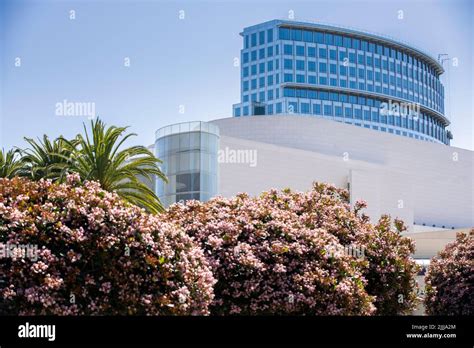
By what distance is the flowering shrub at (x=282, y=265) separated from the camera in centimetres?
1074

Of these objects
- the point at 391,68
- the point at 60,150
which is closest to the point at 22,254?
the point at 60,150

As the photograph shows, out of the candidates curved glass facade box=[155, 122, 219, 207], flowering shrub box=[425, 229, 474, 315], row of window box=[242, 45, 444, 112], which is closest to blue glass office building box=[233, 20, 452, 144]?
row of window box=[242, 45, 444, 112]

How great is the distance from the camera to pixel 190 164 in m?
43.4

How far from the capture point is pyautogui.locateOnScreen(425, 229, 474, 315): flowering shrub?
14.3 m

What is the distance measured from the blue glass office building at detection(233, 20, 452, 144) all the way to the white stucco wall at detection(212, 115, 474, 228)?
33.1m

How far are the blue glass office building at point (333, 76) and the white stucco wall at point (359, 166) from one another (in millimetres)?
33099

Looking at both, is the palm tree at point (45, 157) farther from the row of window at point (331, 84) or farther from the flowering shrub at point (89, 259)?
the row of window at point (331, 84)

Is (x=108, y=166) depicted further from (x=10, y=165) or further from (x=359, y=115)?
(x=359, y=115)

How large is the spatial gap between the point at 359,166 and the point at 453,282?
182ft

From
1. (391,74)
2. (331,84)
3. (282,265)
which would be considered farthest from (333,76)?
(282,265)

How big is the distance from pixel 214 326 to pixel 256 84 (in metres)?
113

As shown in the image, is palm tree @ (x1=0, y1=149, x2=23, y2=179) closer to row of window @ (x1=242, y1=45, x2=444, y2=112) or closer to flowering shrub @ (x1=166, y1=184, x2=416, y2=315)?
flowering shrub @ (x1=166, y1=184, x2=416, y2=315)

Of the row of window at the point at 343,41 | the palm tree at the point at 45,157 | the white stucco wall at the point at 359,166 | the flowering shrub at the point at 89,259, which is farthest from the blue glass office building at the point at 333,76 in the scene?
the flowering shrub at the point at 89,259

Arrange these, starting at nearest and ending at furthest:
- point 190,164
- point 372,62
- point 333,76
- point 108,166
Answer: point 108,166
point 190,164
point 333,76
point 372,62
